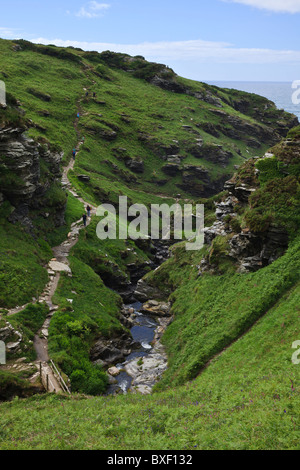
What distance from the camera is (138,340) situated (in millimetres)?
46125

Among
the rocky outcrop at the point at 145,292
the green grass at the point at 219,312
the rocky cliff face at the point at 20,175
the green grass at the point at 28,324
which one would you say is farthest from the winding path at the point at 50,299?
the rocky outcrop at the point at 145,292

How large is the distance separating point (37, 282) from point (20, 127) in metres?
22.5

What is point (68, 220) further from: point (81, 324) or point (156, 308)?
point (81, 324)

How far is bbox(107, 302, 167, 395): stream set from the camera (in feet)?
115

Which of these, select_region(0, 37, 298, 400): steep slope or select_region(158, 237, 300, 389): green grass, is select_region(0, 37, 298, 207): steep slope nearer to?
select_region(0, 37, 298, 400): steep slope

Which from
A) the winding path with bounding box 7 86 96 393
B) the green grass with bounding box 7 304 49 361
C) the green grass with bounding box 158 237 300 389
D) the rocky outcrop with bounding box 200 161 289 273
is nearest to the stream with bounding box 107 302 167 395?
the green grass with bounding box 158 237 300 389

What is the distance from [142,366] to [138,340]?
745cm

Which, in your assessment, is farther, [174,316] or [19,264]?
[174,316]

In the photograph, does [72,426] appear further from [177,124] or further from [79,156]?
[177,124]

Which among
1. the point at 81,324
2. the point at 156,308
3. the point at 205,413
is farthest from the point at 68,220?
the point at 205,413

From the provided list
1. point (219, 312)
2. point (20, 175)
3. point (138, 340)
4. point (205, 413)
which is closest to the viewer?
point (205, 413)

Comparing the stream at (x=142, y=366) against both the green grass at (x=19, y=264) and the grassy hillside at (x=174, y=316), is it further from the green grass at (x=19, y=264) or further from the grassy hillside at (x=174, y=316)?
the green grass at (x=19, y=264)
